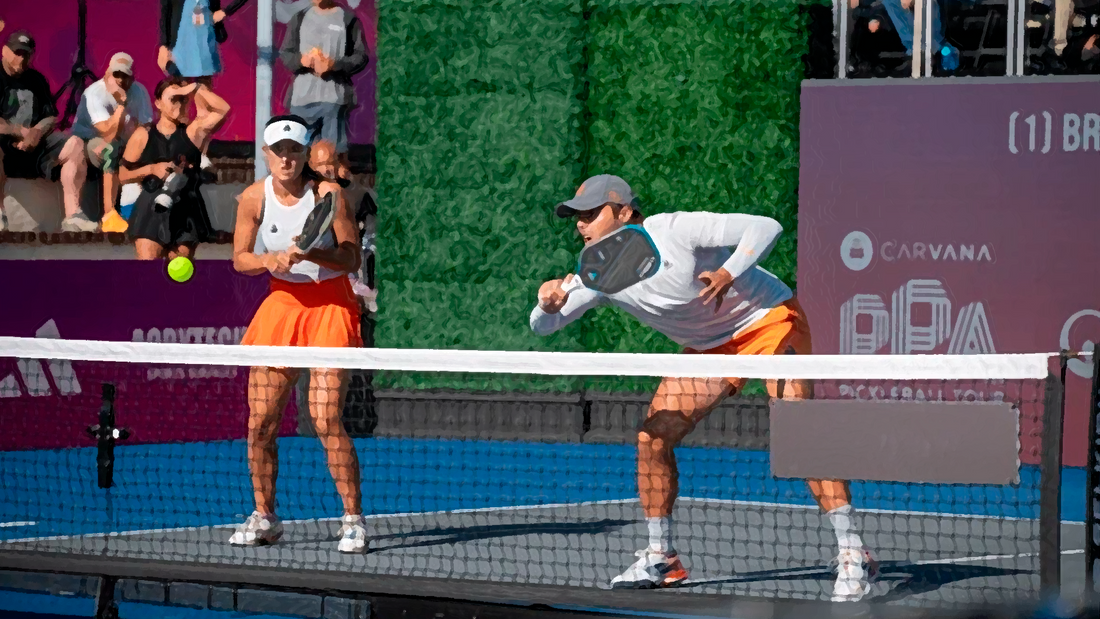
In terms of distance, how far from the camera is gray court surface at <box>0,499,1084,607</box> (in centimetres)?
586

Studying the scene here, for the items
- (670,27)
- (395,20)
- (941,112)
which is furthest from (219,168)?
(941,112)

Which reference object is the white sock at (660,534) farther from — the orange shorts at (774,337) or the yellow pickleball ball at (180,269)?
the yellow pickleball ball at (180,269)

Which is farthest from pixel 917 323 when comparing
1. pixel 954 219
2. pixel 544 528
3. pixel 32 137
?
pixel 32 137

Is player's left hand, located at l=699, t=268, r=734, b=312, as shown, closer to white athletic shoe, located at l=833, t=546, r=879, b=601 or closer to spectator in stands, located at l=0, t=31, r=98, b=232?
white athletic shoe, located at l=833, t=546, r=879, b=601

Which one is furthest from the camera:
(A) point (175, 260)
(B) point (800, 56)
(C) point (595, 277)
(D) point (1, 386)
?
(B) point (800, 56)

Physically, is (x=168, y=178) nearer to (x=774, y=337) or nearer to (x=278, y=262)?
(x=278, y=262)

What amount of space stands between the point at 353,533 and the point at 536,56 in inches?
268

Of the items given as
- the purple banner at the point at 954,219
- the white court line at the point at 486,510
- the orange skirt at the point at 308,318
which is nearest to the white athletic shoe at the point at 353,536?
the white court line at the point at 486,510

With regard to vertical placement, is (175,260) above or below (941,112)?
below

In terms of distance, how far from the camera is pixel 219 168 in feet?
44.0

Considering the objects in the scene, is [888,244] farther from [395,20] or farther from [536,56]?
[395,20]

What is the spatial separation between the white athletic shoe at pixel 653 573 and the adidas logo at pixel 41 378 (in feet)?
19.7

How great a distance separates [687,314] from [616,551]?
4.38ft

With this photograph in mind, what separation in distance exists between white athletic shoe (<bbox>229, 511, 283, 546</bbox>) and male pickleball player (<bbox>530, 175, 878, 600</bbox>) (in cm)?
168
